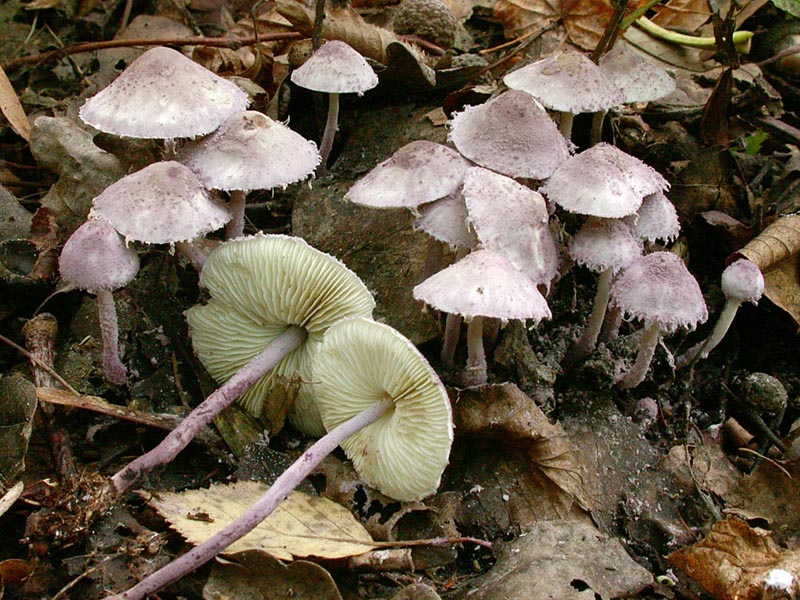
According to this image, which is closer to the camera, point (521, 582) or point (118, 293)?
point (521, 582)

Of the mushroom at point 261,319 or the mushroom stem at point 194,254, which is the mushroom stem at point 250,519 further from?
the mushroom stem at point 194,254

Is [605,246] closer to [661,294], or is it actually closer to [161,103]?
[661,294]

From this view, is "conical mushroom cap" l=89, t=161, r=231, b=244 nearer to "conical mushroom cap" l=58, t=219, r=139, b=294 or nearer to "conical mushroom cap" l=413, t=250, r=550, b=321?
"conical mushroom cap" l=58, t=219, r=139, b=294

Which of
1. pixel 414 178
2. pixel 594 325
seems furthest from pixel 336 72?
pixel 594 325

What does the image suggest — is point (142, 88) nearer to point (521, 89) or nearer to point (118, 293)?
point (118, 293)

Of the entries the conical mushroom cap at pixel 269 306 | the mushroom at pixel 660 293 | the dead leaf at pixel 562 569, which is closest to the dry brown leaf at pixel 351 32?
the conical mushroom cap at pixel 269 306

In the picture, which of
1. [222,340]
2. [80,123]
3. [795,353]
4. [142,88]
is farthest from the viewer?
[80,123]

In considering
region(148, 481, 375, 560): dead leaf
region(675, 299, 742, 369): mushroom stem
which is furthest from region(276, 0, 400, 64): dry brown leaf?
region(148, 481, 375, 560): dead leaf

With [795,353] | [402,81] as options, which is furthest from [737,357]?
[402,81]
